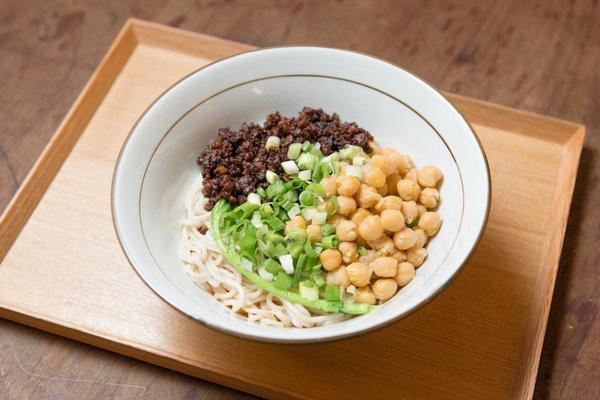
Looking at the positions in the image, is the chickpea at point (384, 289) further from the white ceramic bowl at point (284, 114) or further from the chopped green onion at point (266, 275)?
the chopped green onion at point (266, 275)

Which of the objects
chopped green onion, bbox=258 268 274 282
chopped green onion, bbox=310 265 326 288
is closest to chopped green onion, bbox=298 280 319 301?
chopped green onion, bbox=310 265 326 288

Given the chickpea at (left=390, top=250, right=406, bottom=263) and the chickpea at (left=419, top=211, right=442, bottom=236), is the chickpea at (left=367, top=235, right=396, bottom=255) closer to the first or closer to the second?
the chickpea at (left=390, top=250, right=406, bottom=263)

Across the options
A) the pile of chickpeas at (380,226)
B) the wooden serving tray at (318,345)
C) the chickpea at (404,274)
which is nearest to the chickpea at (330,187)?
the pile of chickpeas at (380,226)

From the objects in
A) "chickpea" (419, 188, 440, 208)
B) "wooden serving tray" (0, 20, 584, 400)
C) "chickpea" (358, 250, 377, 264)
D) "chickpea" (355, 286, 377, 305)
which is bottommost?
"wooden serving tray" (0, 20, 584, 400)

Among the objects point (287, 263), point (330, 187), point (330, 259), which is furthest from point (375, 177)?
point (287, 263)

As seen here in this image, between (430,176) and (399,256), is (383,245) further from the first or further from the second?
(430,176)

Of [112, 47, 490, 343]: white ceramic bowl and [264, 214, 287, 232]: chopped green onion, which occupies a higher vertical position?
[112, 47, 490, 343]: white ceramic bowl
